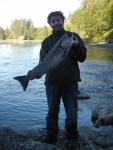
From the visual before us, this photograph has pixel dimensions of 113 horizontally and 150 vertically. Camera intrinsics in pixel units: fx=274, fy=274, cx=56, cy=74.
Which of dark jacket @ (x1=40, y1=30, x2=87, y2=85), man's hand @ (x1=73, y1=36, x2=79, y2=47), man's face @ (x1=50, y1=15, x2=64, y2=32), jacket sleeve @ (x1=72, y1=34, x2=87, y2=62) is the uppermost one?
man's face @ (x1=50, y1=15, x2=64, y2=32)

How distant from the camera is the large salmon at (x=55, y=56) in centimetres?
538

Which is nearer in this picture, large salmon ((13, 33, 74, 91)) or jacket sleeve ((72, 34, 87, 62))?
large salmon ((13, 33, 74, 91))

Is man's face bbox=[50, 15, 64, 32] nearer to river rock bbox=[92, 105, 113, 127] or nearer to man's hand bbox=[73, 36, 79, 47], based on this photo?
man's hand bbox=[73, 36, 79, 47]

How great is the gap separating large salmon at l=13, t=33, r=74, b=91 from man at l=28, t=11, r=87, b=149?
152 millimetres

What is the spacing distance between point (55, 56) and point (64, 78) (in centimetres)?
54

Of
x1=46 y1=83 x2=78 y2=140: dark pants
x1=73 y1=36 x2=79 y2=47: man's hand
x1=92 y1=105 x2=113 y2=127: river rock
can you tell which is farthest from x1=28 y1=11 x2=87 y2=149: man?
x1=92 y1=105 x2=113 y2=127: river rock

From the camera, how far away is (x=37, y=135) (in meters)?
6.86

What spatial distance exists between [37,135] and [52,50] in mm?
2380

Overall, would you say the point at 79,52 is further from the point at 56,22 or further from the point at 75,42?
the point at 56,22

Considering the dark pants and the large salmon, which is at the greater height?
the large salmon

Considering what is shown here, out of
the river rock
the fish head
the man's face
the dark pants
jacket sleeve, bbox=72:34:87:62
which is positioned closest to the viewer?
the fish head

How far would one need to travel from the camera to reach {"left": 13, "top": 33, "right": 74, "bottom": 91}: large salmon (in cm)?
538

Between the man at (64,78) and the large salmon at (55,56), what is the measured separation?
6.0 inches

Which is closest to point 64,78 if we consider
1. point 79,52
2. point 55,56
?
point 55,56
